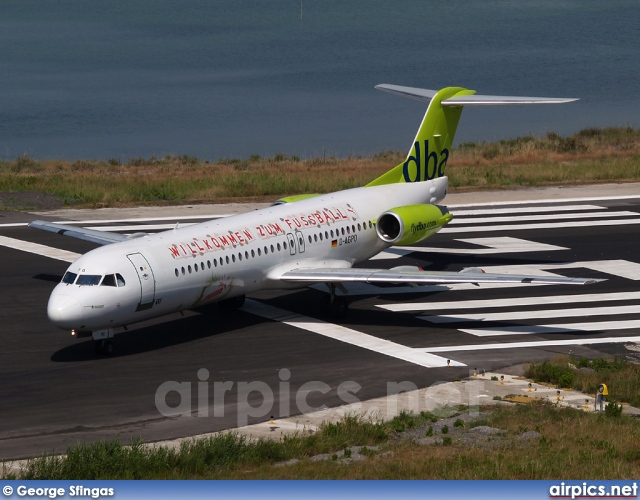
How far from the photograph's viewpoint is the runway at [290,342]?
21469 millimetres

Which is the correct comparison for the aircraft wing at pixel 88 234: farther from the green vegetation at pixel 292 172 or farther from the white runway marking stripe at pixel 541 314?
the green vegetation at pixel 292 172

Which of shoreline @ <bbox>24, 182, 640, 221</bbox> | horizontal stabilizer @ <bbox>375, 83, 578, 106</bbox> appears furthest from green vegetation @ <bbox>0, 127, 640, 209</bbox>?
horizontal stabilizer @ <bbox>375, 83, 578, 106</bbox>

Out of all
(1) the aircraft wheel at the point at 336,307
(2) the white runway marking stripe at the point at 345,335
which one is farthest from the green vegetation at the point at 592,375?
(1) the aircraft wheel at the point at 336,307

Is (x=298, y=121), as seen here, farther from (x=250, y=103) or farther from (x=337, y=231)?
(x=337, y=231)

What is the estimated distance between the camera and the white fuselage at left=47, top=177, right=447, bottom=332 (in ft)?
79.3

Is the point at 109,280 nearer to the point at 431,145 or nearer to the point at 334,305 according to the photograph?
the point at 334,305

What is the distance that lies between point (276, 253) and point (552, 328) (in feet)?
24.5

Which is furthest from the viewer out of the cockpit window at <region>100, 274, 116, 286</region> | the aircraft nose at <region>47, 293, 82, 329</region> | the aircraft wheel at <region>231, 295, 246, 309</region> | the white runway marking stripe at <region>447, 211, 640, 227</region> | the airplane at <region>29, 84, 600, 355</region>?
the white runway marking stripe at <region>447, 211, 640, 227</region>

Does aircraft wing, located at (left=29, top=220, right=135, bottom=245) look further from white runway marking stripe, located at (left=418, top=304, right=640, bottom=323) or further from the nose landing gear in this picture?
white runway marking stripe, located at (left=418, top=304, right=640, bottom=323)

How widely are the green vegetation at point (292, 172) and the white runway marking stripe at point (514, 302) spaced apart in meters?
A: 17.0

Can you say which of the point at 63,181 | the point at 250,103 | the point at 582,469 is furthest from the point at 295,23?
the point at 582,469

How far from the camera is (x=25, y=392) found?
22.6 meters

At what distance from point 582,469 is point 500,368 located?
824 centimetres

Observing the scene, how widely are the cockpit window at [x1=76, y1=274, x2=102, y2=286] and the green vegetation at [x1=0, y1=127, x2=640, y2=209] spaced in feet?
69.3
